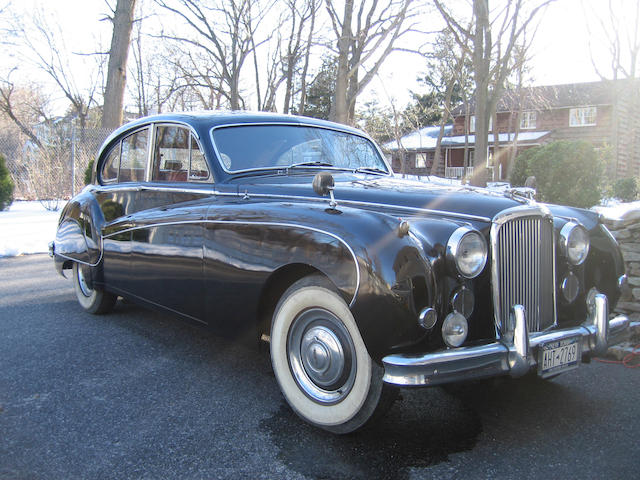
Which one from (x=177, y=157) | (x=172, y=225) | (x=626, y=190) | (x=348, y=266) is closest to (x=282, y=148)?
(x=177, y=157)

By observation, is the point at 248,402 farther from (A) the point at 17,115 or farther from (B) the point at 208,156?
(A) the point at 17,115

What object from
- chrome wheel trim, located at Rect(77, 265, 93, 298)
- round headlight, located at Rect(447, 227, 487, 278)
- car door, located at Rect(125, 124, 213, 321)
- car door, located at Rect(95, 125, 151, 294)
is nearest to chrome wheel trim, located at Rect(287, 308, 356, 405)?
round headlight, located at Rect(447, 227, 487, 278)

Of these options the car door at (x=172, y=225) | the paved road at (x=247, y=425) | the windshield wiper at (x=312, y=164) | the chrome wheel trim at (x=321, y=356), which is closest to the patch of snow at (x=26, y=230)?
the paved road at (x=247, y=425)

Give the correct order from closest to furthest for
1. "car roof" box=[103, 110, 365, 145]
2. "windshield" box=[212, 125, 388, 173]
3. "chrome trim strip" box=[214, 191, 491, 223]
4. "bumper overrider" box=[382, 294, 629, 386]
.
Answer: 1. "bumper overrider" box=[382, 294, 629, 386]
2. "chrome trim strip" box=[214, 191, 491, 223]
3. "windshield" box=[212, 125, 388, 173]
4. "car roof" box=[103, 110, 365, 145]

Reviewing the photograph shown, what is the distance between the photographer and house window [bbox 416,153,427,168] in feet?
137

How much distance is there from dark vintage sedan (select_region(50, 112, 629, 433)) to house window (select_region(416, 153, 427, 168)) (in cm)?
3906

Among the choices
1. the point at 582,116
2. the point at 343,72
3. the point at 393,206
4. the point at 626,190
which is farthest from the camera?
the point at 582,116

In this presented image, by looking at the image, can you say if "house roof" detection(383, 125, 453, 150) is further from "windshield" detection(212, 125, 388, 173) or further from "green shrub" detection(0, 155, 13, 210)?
"windshield" detection(212, 125, 388, 173)

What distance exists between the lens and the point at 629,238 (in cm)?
433

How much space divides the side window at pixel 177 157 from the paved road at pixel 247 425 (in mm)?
1271

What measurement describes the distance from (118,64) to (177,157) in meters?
11.1

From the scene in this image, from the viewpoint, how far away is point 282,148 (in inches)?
145

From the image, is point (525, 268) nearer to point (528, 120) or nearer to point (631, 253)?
point (631, 253)

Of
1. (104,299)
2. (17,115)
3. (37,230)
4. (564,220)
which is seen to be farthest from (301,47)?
(17,115)
